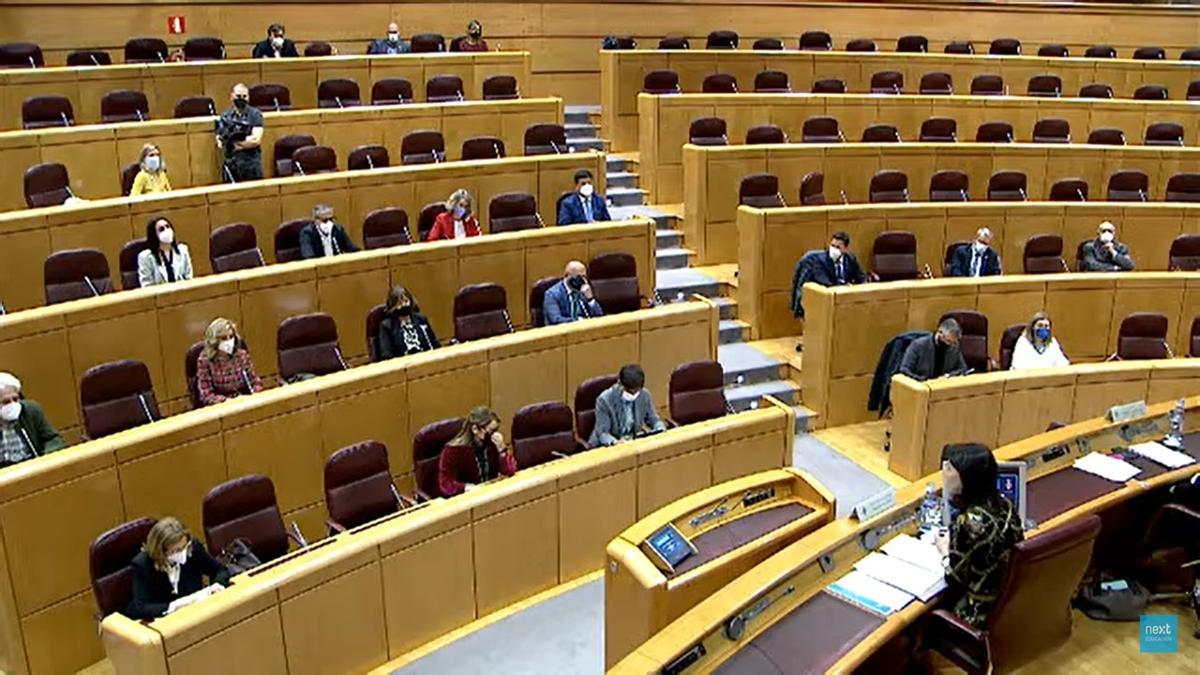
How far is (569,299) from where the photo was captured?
616 centimetres

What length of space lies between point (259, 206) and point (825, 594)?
14.9ft

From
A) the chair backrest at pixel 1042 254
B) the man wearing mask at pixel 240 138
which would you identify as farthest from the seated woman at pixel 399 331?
the chair backrest at pixel 1042 254

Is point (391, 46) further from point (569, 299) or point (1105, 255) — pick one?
point (1105, 255)

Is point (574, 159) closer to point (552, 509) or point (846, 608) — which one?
point (552, 509)

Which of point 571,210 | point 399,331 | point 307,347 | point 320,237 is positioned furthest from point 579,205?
point 307,347

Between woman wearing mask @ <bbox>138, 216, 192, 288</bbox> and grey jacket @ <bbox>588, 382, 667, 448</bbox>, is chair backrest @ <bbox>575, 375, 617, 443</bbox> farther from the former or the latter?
woman wearing mask @ <bbox>138, 216, 192, 288</bbox>

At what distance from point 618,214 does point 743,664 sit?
19.2 ft

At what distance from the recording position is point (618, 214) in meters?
8.59

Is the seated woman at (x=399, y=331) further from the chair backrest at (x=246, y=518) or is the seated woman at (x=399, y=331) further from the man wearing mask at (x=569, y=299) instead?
the chair backrest at (x=246, y=518)

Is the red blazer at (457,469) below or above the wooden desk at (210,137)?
below

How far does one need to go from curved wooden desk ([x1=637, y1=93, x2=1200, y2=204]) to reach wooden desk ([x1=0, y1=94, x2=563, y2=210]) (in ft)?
2.81

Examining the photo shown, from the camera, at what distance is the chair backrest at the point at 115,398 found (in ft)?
16.1


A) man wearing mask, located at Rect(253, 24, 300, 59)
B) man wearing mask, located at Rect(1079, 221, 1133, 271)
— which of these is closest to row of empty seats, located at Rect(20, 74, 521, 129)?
man wearing mask, located at Rect(253, 24, 300, 59)

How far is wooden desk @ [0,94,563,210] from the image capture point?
677 centimetres
